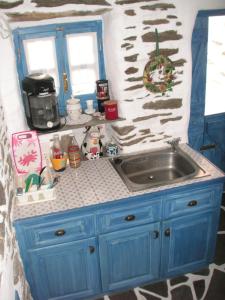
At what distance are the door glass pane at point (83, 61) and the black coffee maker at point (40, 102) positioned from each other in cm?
41

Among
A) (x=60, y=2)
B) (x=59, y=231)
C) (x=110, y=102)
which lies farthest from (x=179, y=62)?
(x=59, y=231)

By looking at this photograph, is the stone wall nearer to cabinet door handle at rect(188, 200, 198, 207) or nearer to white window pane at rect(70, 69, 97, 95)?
white window pane at rect(70, 69, 97, 95)

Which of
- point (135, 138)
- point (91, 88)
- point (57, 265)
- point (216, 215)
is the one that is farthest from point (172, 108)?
point (57, 265)

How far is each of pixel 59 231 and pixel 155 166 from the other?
1.11 m

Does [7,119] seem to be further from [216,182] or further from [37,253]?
[216,182]

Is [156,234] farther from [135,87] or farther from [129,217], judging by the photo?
[135,87]

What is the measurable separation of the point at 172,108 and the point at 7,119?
4.71 ft

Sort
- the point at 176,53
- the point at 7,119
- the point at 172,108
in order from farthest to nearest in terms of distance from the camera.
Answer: the point at 172,108 < the point at 176,53 < the point at 7,119

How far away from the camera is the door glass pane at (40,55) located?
8.95ft

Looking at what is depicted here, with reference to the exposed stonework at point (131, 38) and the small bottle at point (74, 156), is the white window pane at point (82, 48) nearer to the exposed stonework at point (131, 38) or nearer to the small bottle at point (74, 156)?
the exposed stonework at point (131, 38)

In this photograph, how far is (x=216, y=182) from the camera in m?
2.62

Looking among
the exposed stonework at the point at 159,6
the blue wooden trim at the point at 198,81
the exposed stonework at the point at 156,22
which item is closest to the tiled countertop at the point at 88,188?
the blue wooden trim at the point at 198,81

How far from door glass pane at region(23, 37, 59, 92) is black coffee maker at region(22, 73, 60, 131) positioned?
0.74ft

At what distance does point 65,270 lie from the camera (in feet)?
8.38
